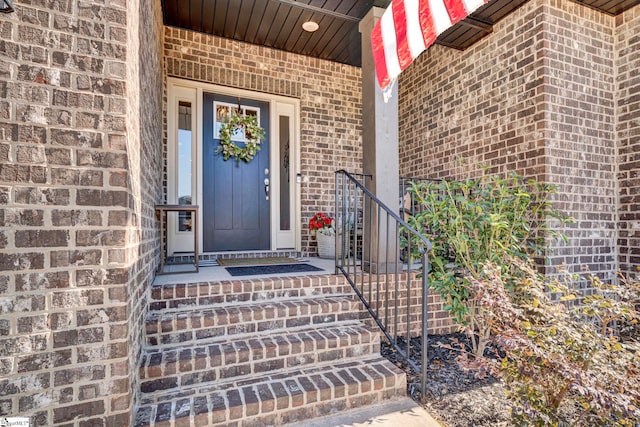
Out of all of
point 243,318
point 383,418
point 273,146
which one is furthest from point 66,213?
point 273,146

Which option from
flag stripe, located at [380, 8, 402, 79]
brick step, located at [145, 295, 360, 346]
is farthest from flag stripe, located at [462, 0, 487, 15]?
brick step, located at [145, 295, 360, 346]

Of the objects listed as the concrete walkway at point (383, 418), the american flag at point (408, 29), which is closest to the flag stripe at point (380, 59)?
the american flag at point (408, 29)

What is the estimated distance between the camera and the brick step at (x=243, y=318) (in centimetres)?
203

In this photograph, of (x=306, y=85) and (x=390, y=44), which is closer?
(x=390, y=44)

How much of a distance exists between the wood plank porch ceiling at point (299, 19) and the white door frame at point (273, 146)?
646mm

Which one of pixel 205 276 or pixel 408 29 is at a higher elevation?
pixel 408 29

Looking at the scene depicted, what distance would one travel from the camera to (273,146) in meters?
4.23

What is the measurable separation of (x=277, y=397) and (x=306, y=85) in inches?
151

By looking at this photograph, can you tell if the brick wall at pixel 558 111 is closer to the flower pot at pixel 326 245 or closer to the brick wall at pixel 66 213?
the flower pot at pixel 326 245

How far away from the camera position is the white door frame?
3756 mm

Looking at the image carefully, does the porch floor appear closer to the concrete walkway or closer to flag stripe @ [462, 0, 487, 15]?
the concrete walkway

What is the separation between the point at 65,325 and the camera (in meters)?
1.34

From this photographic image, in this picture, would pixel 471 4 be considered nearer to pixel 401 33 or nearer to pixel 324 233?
pixel 401 33

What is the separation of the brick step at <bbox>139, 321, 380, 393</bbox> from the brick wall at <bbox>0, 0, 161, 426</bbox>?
374mm
